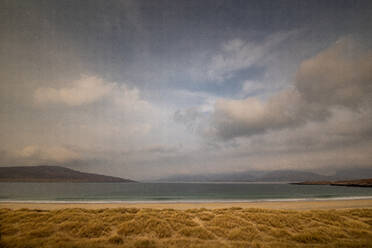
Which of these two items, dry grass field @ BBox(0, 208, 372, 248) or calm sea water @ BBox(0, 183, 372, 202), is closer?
dry grass field @ BBox(0, 208, 372, 248)

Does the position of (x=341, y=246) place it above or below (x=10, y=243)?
below

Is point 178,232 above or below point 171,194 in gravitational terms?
above

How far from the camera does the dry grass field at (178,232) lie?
7555mm

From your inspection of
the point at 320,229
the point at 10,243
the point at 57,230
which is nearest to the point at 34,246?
the point at 10,243

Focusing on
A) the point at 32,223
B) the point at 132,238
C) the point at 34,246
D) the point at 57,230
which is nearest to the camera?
the point at 34,246

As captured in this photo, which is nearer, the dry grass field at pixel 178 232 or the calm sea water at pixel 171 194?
the dry grass field at pixel 178 232

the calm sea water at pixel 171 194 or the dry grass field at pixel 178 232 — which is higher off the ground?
the dry grass field at pixel 178 232

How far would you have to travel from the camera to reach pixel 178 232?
9078 mm

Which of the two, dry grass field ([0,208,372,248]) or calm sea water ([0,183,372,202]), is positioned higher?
dry grass field ([0,208,372,248])

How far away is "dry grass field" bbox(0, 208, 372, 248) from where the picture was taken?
755 cm

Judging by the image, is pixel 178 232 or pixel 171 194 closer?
pixel 178 232

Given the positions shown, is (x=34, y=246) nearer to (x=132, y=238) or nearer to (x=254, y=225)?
(x=132, y=238)

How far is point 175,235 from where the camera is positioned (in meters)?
8.69

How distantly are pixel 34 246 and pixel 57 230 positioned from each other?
2.31m
